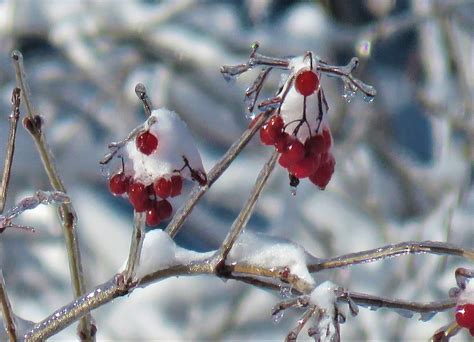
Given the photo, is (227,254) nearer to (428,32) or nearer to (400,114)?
(428,32)

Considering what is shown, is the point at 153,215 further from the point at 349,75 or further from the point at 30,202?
the point at 349,75

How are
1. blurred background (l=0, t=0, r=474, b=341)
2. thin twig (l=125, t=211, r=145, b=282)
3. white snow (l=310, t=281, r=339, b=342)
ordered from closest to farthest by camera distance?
white snow (l=310, t=281, r=339, b=342), thin twig (l=125, t=211, r=145, b=282), blurred background (l=0, t=0, r=474, b=341)

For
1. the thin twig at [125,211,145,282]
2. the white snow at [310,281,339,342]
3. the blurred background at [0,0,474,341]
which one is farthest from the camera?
the blurred background at [0,0,474,341]

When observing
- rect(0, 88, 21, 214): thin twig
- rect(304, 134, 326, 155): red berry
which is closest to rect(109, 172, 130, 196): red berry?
rect(0, 88, 21, 214): thin twig

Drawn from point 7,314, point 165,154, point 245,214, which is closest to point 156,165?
point 165,154

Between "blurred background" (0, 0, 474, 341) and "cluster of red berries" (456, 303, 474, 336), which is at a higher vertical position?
"blurred background" (0, 0, 474, 341)

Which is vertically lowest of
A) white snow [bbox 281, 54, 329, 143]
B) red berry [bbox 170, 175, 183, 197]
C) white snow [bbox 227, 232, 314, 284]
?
white snow [bbox 227, 232, 314, 284]

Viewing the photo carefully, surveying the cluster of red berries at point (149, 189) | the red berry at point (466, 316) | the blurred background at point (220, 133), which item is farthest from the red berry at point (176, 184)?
the blurred background at point (220, 133)

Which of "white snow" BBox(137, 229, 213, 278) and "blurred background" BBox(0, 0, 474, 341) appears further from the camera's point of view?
"blurred background" BBox(0, 0, 474, 341)

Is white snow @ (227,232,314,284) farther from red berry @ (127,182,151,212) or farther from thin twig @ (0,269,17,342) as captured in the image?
thin twig @ (0,269,17,342)
